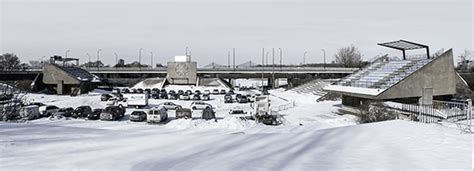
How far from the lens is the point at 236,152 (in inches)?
354

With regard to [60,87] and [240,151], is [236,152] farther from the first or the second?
[60,87]

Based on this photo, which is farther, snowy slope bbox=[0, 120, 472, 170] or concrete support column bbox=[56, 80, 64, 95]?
concrete support column bbox=[56, 80, 64, 95]

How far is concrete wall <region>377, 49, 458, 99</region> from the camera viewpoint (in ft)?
114

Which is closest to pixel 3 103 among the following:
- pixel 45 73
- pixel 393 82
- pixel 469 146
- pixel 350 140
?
pixel 350 140

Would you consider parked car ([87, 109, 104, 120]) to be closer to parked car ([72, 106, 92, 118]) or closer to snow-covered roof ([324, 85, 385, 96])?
parked car ([72, 106, 92, 118])

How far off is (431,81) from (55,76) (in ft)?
181

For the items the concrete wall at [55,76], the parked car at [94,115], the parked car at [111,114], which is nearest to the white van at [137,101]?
the parked car at [111,114]

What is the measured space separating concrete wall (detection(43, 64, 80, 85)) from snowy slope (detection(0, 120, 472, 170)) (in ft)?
188

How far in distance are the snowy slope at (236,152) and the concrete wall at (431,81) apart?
2357 centimetres

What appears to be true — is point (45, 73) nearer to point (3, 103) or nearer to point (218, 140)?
point (3, 103)

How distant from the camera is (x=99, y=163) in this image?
7.30m

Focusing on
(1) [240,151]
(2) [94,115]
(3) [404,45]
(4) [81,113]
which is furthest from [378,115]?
(4) [81,113]

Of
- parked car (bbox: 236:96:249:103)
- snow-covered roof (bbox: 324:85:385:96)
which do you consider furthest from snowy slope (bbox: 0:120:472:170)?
parked car (bbox: 236:96:249:103)

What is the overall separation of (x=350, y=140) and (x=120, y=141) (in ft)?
20.5
